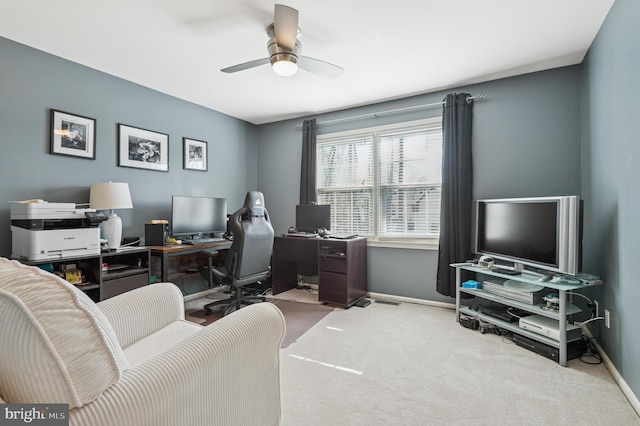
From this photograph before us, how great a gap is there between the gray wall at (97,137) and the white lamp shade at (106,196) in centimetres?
24

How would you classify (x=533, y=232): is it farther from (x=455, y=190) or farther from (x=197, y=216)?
(x=197, y=216)

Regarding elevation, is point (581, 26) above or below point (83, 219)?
above

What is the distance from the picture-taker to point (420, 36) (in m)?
2.42

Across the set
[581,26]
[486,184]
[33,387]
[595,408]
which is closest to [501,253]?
[486,184]

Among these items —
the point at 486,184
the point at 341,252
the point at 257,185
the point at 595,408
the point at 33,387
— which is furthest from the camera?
the point at 257,185

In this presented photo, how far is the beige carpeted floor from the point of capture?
1657mm

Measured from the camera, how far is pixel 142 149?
11.1ft

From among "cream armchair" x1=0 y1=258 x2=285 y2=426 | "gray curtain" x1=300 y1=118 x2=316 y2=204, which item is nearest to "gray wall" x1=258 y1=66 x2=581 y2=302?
"gray curtain" x1=300 y1=118 x2=316 y2=204

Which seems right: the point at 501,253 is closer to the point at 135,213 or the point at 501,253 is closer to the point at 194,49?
the point at 194,49

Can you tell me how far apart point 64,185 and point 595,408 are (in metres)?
4.20

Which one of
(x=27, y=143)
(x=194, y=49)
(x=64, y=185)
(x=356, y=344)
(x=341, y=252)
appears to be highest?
(x=194, y=49)

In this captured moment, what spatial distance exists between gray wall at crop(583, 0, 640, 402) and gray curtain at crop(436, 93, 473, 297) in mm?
989

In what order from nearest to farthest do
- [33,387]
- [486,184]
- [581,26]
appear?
[33,387] < [581,26] < [486,184]

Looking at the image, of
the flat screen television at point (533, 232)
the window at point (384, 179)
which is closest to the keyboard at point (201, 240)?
the window at point (384, 179)
